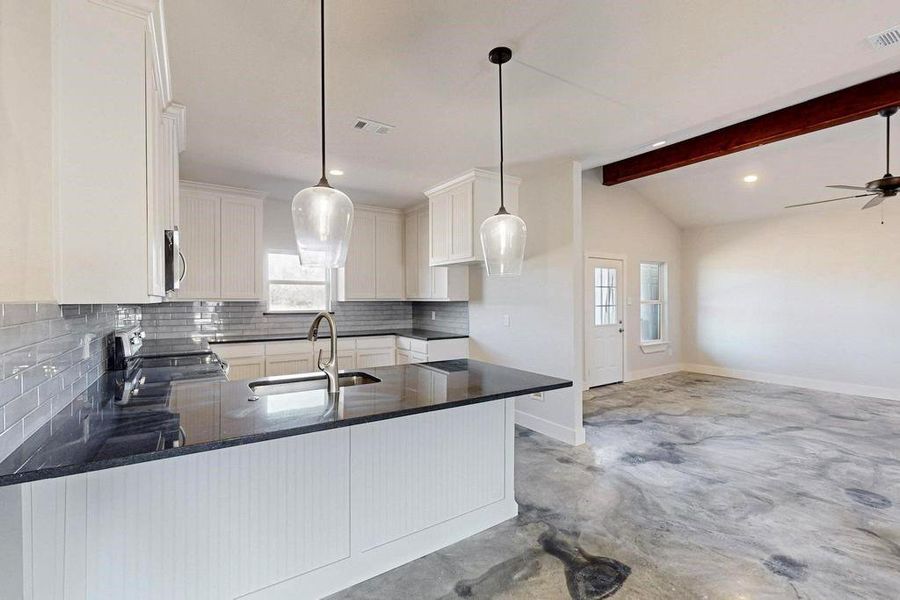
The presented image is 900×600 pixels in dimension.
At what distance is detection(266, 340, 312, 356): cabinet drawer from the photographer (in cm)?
452

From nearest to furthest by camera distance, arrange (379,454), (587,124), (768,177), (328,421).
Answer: (328,421) → (379,454) → (587,124) → (768,177)

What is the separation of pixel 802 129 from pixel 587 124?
1935 millimetres

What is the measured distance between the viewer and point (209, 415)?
152 cm

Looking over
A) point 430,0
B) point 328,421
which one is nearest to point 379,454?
point 328,421

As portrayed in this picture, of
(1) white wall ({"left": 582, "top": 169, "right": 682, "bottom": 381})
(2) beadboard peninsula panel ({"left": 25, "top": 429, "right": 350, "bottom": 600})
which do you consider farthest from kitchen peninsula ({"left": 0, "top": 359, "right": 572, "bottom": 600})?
(1) white wall ({"left": 582, "top": 169, "right": 682, "bottom": 381})

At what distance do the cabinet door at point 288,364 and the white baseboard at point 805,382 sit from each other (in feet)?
21.3

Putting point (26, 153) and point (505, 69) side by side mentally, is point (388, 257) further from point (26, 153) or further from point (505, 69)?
point (26, 153)

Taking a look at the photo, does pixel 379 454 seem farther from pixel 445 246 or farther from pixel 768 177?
pixel 768 177

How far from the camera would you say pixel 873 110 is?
2918 mm

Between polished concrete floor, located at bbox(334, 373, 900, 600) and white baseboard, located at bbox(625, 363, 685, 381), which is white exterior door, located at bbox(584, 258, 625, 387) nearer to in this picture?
white baseboard, located at bbox(625, 363, 685, 381)

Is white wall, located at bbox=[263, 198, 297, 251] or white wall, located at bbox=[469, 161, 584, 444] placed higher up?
white wall, located at bbox=[263, 198, 297, 251]

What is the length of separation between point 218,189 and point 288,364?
80.8 inches

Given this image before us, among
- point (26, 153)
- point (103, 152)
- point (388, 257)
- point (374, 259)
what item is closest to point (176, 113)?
point (103, 152)

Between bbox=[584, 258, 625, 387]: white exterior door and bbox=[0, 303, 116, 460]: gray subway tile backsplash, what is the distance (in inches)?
215
